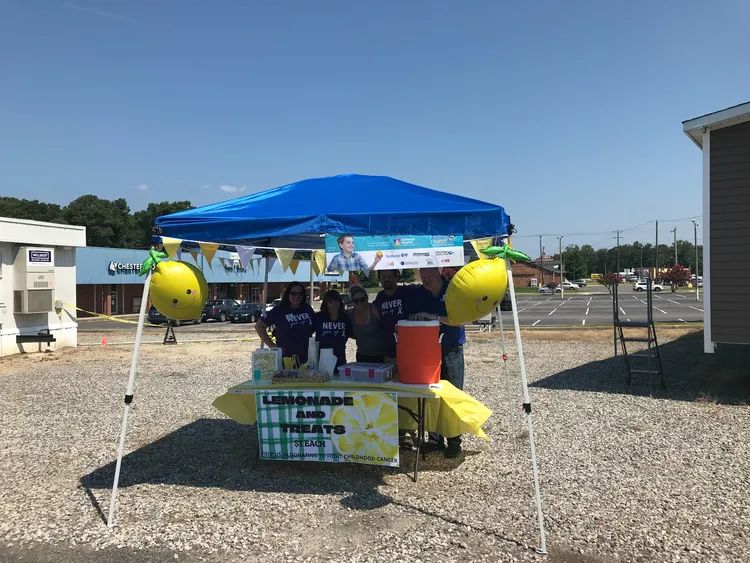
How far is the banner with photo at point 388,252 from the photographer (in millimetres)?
4352

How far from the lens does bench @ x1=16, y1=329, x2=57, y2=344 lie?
13.2 metres

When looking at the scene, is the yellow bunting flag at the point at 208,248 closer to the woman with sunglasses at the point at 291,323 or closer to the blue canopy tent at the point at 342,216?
the blue canopy tent at the point at 342,216

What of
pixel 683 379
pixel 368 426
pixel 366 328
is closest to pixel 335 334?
pixel 366 328

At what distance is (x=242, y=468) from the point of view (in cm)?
495

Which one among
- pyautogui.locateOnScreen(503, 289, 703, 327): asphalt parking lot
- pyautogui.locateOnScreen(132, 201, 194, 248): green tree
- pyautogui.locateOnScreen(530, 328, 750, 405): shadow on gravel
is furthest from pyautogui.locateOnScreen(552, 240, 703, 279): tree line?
pyautogui.locateOnScreen(530, 328, 750, 405): shadow on gravel

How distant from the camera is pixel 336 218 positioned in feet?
14.6

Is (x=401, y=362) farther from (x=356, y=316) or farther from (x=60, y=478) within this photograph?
(x=60, y=478)

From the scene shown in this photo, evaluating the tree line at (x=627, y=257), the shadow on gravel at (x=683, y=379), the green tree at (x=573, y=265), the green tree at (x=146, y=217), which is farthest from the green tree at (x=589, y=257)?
the shadow on gravel at (x=683, y=379)

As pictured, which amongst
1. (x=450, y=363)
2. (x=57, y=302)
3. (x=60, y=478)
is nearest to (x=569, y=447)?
(x=450, y=363)

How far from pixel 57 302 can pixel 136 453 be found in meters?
11.0

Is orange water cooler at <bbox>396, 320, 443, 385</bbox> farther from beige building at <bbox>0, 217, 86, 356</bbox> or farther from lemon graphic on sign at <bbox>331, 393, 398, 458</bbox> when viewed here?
beige building at <bbox>0, 217, 86, 356</bbox>

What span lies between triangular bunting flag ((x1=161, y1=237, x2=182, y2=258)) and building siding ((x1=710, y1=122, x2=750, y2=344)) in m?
7.59

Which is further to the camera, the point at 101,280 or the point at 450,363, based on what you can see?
the point at 101,280

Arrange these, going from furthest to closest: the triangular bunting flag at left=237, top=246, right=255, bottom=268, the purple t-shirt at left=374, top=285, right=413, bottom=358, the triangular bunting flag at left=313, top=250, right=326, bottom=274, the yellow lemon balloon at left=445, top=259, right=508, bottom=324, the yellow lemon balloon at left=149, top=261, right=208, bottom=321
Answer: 1. the triangular bunting flag at left=237, top=246, right=255, bottom=268
2. the triangular bunting flag at left=313, top=250, right=326, bottom=274
3. the purple t-shirt at left=374, top=285, right=413, bottom=358
4. the yellow lemon balloon at left=149, top=261, right=208, bottom=321
5. the yellow lemon balloon at left=445, top=259, right=508, bottom=324
